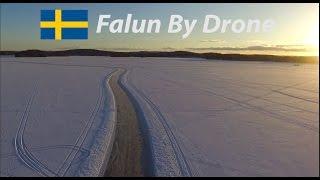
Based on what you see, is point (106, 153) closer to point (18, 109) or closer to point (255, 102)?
point (18, 109)

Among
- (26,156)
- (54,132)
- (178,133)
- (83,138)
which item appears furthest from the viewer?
→ (54,132)

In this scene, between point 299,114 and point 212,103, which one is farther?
point 212,103

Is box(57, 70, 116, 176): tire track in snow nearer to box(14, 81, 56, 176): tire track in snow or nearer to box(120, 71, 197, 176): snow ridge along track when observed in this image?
box(14, 81, 56, 176): tire track in snow

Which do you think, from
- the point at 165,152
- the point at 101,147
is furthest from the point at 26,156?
the point at 165,152

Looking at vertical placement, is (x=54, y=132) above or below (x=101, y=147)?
below

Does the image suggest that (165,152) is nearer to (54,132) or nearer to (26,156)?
(26,156)

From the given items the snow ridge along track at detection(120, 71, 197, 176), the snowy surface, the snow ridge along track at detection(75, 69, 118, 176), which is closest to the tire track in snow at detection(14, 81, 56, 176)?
the snowy surface

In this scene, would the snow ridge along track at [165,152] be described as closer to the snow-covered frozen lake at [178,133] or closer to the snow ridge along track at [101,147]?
the snow-covered frozen lake at [178,133]

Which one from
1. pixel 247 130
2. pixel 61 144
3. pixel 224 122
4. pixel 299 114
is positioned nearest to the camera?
pixel 61 144

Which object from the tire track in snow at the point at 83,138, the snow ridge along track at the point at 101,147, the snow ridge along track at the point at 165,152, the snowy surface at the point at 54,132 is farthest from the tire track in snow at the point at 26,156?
the snow ridge along track at the point at 165,152

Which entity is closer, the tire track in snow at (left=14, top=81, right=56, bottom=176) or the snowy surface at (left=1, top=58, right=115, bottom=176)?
the tire track in snow at (left=14, top=81, right=56, bottom=176)

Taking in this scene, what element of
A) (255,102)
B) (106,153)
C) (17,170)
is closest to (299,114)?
(255,102)
